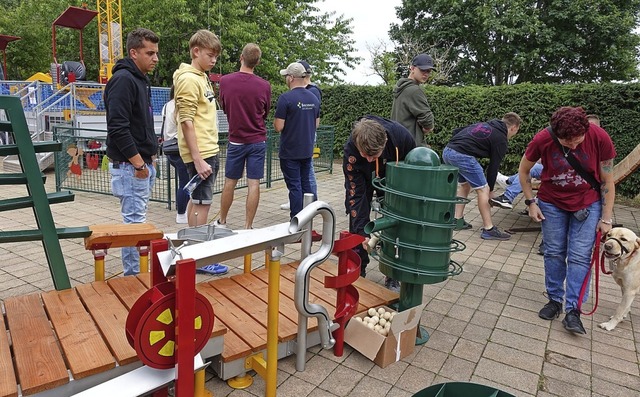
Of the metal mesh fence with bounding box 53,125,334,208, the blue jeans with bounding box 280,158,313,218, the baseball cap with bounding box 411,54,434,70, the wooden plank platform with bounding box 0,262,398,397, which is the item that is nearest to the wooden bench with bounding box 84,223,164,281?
the wooden plank platform with bounding box 0,262,398,397

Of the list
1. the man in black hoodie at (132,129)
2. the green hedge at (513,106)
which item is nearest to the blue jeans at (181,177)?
the man in black hoodie at (132,129)

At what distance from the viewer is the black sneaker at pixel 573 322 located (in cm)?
319

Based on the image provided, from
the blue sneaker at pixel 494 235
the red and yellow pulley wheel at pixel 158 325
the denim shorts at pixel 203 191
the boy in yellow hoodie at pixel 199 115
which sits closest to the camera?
the red and yellow pulley wheel at pixel 158 325

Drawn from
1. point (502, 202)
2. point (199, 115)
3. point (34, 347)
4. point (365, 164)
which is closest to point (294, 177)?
point (199, 115)

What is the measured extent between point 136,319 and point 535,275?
3.87 metres

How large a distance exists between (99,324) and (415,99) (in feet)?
13.2

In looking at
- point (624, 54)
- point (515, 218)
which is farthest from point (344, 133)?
point (624, 54)

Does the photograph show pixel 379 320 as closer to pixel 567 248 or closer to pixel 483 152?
pixel 567 248

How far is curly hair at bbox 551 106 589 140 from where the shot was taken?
2986 millimetres

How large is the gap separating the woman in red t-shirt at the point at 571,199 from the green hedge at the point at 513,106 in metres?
6.01

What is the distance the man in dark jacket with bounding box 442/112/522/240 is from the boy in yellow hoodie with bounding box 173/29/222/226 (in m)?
2.91

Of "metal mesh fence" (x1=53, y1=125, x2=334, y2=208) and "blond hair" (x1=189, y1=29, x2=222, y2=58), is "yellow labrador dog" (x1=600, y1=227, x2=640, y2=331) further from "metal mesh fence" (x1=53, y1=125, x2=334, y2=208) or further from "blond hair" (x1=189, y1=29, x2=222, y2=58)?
"metal mesh fence" (x1=53, y1=125, x2=334, y2=208)

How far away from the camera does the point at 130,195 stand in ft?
11.2

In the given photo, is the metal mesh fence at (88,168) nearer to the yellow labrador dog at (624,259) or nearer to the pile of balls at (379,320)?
the pile of balls at (379,320)
